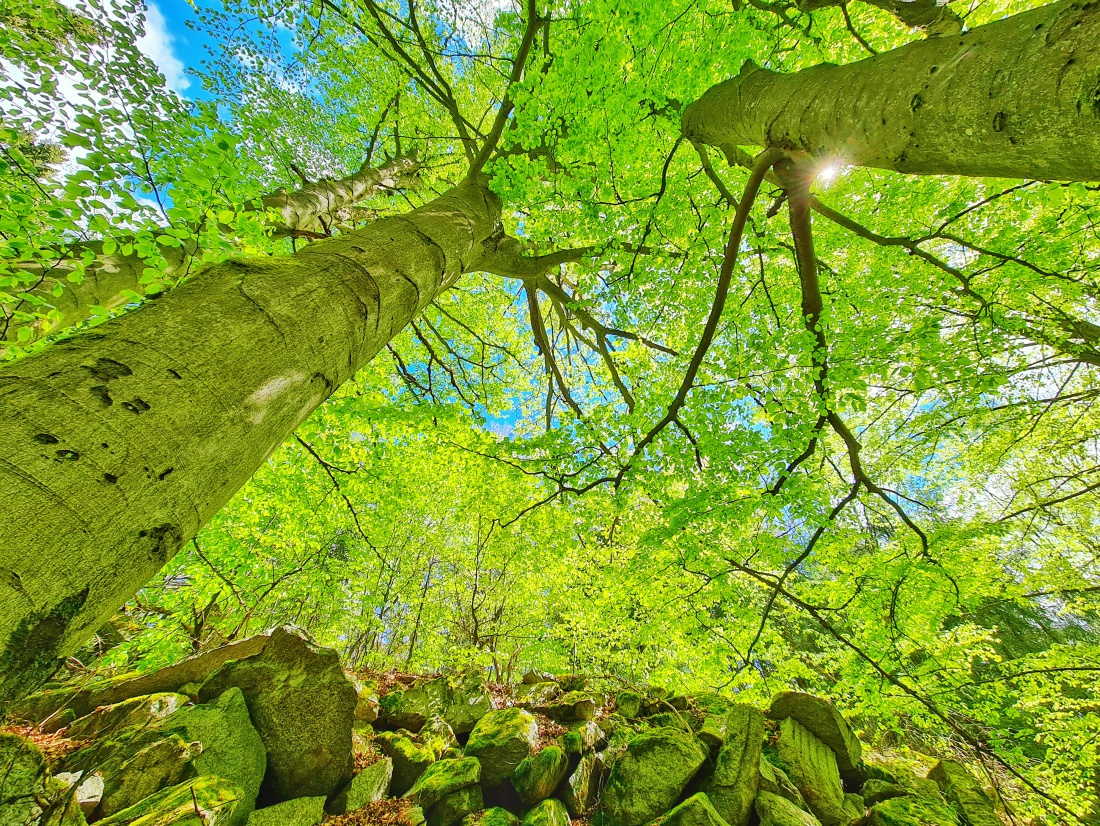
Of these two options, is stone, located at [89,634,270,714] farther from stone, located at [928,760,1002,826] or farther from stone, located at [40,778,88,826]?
stone, located at [928,760,1002,826]

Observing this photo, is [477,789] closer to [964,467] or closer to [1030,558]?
[964,467]

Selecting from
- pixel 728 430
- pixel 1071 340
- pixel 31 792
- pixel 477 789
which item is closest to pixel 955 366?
pixel 728 430

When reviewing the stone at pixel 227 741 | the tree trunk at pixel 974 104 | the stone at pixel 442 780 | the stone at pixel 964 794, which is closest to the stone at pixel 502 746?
the stone at pixel 442 780

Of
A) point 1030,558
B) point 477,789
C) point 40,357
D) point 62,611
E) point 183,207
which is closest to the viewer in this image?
point 62,611

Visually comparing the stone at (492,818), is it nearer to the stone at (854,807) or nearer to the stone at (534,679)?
the stone at (854,807)

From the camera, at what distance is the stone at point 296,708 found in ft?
13.4

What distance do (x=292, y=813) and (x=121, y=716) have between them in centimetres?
196

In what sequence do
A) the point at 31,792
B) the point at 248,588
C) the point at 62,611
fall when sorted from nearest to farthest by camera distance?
1. the point at 62,611
2. the point at 31,792
3. the point at 248,588

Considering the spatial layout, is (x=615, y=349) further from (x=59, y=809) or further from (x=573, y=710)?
(x=59, y=809)

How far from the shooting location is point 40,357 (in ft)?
3.24

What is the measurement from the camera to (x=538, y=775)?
4844 mm

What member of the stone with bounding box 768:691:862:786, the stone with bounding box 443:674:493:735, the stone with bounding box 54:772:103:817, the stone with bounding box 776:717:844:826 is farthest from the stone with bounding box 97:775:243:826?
the stone with bounding box 768:691:862:786

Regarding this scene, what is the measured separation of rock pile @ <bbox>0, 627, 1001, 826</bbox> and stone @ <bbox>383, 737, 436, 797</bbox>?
20mm

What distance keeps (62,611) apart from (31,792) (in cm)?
350
